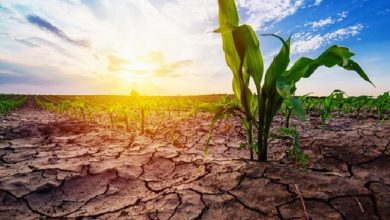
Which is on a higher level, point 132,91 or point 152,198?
point 132,91

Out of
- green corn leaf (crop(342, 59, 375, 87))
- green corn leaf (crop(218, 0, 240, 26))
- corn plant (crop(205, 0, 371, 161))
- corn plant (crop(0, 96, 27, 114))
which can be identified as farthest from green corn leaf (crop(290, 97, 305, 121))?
→ corn plant (crop(0, 96, 27, 114))

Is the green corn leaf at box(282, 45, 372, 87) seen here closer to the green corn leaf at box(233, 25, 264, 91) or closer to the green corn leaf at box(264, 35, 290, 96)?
the green corn leaf at box(264, 35, 290, 96)

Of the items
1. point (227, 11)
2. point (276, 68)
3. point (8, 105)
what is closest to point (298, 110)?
point (276, 68)

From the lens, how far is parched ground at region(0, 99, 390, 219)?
129 centimetres

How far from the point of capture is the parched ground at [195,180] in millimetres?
1285

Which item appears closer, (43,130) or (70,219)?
(70,219)

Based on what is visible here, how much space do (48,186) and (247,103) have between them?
4.92 ft

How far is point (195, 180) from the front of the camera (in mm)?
1756

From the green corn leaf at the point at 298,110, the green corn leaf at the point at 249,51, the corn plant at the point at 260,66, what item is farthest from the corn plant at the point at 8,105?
the green corn leaf at the point at 298,110

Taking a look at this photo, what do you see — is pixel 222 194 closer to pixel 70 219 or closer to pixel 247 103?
pixel 247 103

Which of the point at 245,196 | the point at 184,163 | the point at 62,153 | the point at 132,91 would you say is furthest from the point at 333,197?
the point at 132,91

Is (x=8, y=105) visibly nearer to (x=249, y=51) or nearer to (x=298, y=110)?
(x=249, y=51)

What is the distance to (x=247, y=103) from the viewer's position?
1739 mm

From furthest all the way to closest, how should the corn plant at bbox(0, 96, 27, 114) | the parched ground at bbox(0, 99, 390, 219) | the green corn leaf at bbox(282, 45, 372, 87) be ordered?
the corn plant at bbox(0, 96, 27, 114)
the green corn leaf at bbox(282, 45, 372, 87)
the parched ground at bbox(0, 99, 390, 219)
